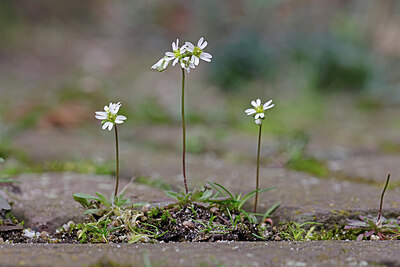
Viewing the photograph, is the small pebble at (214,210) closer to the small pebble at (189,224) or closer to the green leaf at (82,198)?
the small pebble at (189,224)

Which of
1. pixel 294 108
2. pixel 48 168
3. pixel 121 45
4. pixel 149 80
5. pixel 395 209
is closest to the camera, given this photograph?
pixel 395 209

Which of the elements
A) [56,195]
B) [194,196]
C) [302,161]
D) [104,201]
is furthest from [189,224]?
[302,161]

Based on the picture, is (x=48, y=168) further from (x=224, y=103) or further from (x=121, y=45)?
(x=121, y=45)

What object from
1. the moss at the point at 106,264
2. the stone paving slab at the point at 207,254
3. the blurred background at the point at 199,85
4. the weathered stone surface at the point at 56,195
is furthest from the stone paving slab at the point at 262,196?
the moss at the point at 106,264

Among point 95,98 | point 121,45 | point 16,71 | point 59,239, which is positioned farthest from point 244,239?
point 121,45

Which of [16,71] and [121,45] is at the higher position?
[121,45]

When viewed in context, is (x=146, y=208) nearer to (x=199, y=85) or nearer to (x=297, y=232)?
(x=297, y=232)

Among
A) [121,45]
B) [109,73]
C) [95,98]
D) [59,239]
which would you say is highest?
[121,45]
